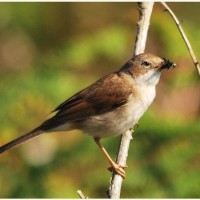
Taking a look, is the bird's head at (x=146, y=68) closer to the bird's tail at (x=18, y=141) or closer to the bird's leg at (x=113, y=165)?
the bird's leg at (x=113, y=165)

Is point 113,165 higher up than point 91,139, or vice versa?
point 91,139

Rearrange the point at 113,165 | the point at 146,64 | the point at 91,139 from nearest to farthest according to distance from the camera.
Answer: the point at 113,165
the point at 146,64
the point at 91,139

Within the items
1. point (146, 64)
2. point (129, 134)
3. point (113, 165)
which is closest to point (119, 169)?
point (113, 165)

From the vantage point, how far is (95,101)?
5.95m

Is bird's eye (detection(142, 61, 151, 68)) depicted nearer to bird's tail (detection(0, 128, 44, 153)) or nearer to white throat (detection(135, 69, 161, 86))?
white throat (detection(135, 69, 161, 86))

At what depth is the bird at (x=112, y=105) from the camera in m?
5.73

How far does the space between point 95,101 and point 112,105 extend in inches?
6.8

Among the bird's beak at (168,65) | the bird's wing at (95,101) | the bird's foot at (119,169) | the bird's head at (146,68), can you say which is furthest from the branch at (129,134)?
the bird's beak at (168,65)

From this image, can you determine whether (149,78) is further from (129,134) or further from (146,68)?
(129,134)

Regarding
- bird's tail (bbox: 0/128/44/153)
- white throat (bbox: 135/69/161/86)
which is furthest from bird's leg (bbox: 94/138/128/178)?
white throat (bbox: 135/69/161/86)

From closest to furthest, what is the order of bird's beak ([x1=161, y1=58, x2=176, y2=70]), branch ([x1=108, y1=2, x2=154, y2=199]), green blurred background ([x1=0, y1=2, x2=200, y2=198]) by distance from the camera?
1. branch ([x1=108, y1=2, x2=154, y2=199])
2. bird's beak ([x1=161, y1=58, x2=176, y2=70])
3. green blurred background ([x1=0, y1=2, x2=200, y2=198])

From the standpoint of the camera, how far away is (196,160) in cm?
596

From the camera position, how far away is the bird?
5.73m

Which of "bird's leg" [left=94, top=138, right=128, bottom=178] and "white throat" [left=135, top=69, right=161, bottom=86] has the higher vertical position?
"white throat" [left=135, top=69, right=161, bottom=86]
